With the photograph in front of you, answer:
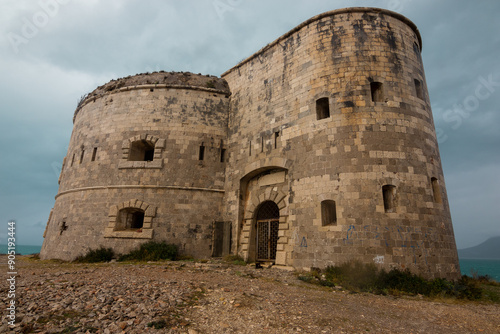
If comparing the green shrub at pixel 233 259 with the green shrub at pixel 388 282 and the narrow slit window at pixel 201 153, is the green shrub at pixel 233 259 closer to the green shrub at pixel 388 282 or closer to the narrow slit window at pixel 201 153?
the green shrub at pixel 388 282

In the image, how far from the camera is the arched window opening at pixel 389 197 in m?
8.71

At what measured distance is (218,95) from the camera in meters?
15.2

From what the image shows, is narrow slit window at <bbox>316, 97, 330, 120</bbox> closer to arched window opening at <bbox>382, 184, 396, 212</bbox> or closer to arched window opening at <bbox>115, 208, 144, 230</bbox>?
arched window opening at <bbox>382, 184, 396, 212</bbox>

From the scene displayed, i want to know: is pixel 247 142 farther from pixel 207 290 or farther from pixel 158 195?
pixel 207 290

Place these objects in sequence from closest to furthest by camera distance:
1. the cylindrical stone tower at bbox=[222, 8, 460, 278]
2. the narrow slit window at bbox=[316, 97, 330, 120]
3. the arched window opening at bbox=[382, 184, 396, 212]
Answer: the cylindrical stone tower at bbox=[222, 8, 460, 278]
the arched window opening at bbox=[382, 184, 396, 212]
the narrow slit window at bbox=[316, 97, 330, 120]

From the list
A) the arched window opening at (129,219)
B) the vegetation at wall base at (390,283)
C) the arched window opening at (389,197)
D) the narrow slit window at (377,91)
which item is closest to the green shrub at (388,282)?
the vegetation at wall base at (390,283)

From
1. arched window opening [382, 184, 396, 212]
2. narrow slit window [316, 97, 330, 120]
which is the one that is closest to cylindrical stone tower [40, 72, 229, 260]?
narrow slit window [316, 97, 330, 120]

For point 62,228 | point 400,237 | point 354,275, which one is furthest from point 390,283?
point 62,228

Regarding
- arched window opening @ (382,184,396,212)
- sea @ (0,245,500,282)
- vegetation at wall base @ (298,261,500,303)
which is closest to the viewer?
vegetation at wall base @ (298,261,500,303)

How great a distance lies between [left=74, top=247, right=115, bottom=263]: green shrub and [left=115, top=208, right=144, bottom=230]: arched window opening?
1076 millimetres

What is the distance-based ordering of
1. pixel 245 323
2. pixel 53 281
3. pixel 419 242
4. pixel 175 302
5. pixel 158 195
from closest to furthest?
pixel 245 323 → pixel 175 302 → pixel 53 281 → pixel 419 242 → pixel 158 195

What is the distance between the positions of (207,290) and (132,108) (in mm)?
11604

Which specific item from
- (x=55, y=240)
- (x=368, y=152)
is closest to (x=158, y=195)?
(x=55, y=240)

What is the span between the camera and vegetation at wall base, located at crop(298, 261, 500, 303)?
7.43m
